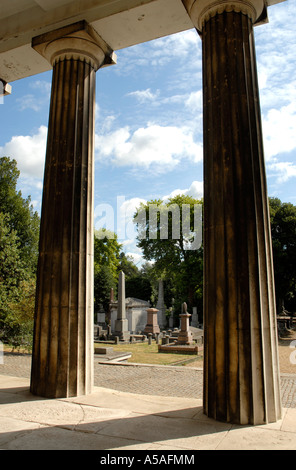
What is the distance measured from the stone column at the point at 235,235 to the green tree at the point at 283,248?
29.8 m

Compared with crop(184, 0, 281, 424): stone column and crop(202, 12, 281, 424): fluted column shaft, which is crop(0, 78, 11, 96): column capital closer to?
crop(184, 0, 281, 424): stone column

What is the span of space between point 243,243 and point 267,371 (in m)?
1.78

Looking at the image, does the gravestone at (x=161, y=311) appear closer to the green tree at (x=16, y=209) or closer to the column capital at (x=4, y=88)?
the green tree at (x=16, y=209)

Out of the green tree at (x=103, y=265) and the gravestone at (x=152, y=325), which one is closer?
the gravestone at (x=152, y=325)

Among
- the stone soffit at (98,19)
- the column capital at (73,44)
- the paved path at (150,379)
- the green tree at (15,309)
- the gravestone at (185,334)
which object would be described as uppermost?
the stone soffit at (98,19)

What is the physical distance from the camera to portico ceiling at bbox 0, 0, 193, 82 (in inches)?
279

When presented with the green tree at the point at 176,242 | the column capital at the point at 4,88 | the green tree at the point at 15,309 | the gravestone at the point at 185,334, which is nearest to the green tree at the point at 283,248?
the green tree at the point at 176,242

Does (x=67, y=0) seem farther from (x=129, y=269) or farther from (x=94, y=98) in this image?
(x=129, y=269)

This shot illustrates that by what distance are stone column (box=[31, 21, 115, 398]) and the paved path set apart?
3776mm

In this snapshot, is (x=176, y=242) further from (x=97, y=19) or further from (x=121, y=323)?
(x=97, y=19)

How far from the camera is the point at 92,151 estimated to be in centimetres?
733

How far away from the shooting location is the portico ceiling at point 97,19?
7.09 metres

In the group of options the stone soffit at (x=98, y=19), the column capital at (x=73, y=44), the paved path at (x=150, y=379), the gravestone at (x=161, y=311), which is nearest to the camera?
the stone soffit at (x=98, y=19)

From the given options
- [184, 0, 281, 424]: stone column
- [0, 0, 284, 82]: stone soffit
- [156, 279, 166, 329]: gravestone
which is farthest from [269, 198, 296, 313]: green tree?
[184, 0, 281, 424]: stone column
